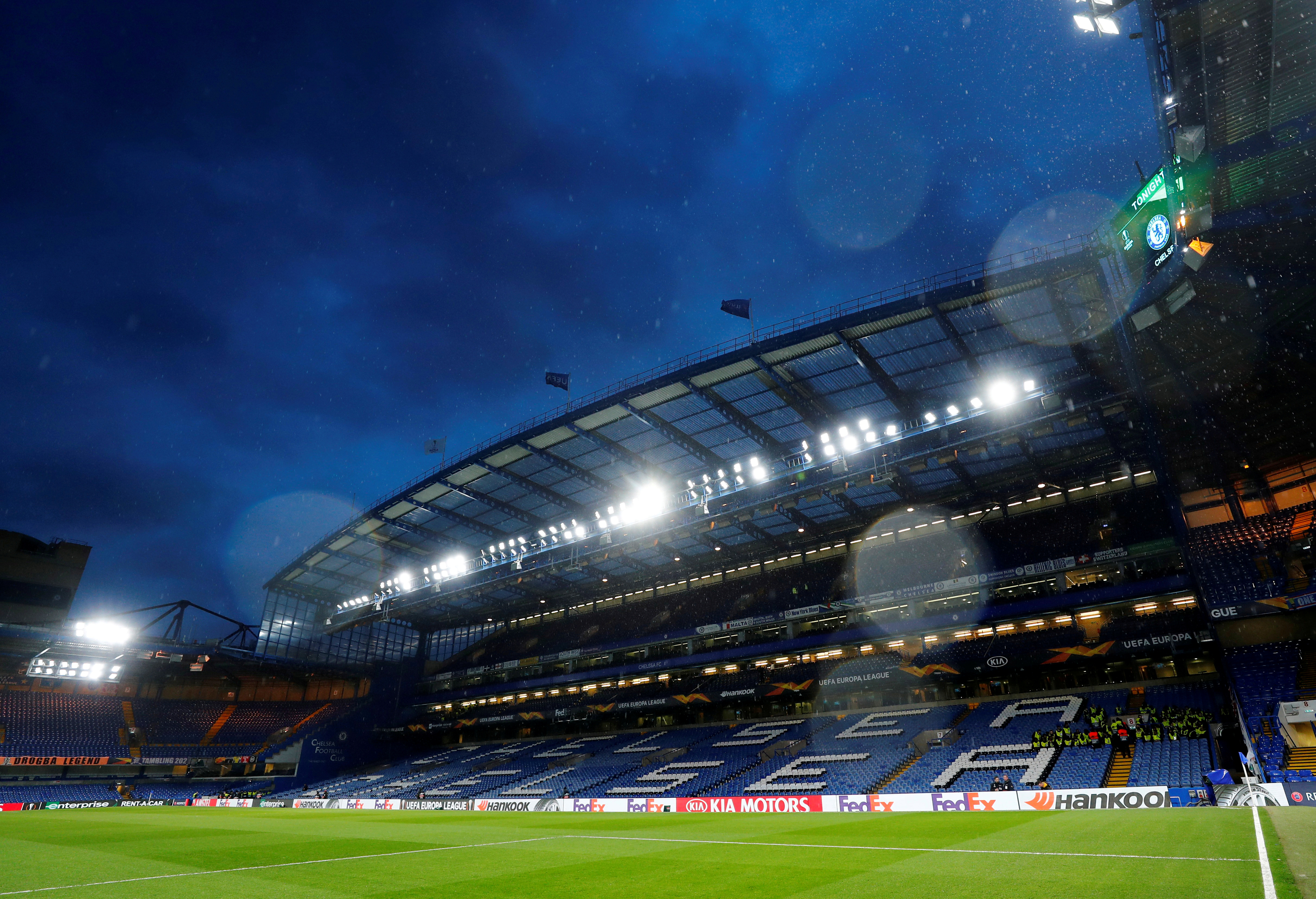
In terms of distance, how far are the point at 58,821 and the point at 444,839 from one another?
2248 cm

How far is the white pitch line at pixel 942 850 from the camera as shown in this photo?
34.5 ft

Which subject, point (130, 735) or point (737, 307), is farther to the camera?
point (130, 735)

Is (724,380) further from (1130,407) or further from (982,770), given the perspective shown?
(982,770)

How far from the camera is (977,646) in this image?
1489 inches

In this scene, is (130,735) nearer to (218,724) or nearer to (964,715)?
(218,724)

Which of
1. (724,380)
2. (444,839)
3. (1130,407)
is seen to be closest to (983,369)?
(1130,407)

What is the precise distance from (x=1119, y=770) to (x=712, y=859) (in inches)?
908

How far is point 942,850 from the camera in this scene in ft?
42.9

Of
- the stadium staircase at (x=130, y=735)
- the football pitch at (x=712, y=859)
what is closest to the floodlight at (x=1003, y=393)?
the football pitch at (x=712, y=859)

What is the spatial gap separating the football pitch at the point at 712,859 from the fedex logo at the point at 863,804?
4.02 meters

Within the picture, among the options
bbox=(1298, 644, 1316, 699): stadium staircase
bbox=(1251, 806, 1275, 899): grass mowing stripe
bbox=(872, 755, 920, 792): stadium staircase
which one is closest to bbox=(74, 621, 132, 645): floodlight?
bbox=(872, 755, 920, 792): stadium staircase

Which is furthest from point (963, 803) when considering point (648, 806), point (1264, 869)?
point (1264, 869)

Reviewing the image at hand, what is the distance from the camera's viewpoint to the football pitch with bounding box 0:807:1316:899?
9.48 metres

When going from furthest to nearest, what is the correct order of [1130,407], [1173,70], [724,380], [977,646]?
[977,646]
[724,380]
[1130,407]
[1173,70]
